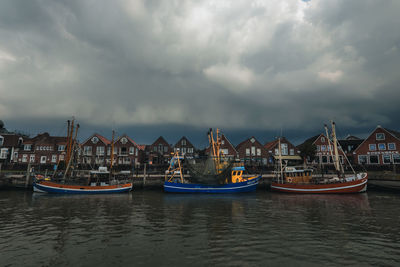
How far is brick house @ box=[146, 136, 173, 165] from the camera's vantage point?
70.8 m

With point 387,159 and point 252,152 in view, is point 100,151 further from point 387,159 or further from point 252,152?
point 387,159

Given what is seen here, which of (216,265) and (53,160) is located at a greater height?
(53,160)

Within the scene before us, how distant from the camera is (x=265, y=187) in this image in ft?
151

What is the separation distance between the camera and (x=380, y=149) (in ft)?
189

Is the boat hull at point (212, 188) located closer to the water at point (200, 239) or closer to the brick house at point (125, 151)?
the water at point (200, 239)

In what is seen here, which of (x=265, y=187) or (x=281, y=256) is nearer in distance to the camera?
(x=281, y=256)

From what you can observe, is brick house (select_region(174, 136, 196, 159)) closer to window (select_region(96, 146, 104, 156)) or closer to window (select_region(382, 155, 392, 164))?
window (select_region(96, 146, 104, 156))

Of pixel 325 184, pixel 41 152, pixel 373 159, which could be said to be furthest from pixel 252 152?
pixel 41 152

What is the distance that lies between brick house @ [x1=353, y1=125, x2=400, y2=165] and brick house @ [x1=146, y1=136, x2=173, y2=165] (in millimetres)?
57409

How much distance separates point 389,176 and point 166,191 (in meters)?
41.4

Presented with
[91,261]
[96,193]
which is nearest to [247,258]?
[91,261]

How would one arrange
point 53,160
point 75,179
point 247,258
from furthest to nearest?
point 53,160 → point 75,179 → point 247,258

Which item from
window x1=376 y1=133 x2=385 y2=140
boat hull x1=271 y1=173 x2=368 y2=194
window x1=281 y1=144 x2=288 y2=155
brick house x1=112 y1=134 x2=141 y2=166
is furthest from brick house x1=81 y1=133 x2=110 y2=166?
window x1=376 y1=133 x2=385 y2=140

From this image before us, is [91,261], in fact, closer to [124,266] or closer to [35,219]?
[124,266]
